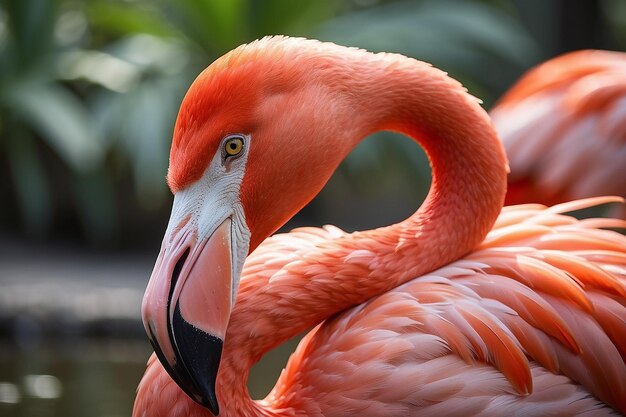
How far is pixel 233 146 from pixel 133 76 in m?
5.71

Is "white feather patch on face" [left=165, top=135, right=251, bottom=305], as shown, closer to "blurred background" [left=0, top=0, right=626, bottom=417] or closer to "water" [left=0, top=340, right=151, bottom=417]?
"water" [left=0, top=340, right=151, bottom=417]

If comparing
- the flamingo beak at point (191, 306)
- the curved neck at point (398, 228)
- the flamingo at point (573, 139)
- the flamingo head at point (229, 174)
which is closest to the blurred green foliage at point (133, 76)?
the flamingo at point (573, 139)

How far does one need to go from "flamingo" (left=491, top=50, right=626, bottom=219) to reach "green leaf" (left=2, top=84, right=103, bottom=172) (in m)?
3.76

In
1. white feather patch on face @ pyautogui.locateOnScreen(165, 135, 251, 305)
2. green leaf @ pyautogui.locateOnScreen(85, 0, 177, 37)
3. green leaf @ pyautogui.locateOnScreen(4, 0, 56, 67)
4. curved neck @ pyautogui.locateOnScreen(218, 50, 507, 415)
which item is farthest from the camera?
green leaf @ pyautogui.locateOnScreen(85, 0, 177, 37)

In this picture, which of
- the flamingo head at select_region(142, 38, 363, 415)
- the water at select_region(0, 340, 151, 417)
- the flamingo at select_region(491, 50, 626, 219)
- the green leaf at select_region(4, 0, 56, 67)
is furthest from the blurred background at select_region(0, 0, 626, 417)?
the flamingo head at select_region(142, 38, 363, 415)

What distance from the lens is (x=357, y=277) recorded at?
110 inches

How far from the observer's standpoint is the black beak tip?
2.36 metres

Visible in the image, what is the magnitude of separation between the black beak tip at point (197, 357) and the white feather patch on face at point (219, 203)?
0.44 ft

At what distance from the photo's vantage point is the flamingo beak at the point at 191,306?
2363 mm

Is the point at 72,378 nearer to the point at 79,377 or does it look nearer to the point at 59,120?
the point at 79,377

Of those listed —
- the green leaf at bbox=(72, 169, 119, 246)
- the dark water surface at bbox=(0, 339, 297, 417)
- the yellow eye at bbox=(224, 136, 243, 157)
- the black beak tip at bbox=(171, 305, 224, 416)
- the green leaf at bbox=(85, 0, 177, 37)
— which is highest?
the yellow eye at bbox=(224, 136, 243, 157)

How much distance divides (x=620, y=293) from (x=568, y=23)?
7959 mm

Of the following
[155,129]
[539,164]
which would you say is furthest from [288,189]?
[155,129]

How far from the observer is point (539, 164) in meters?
3.92
